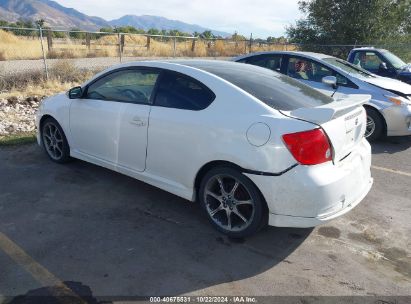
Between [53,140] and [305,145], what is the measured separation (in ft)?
12.0

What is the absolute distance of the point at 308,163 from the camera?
3203 millimetres

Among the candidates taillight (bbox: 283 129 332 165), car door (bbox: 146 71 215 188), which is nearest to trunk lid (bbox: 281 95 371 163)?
taillight (bbox: 283 129 332 165)

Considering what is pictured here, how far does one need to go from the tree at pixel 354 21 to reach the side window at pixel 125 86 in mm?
15958

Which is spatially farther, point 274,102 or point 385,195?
point 385,195

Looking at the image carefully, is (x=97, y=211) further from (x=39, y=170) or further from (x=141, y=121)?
(x=39, y=170)

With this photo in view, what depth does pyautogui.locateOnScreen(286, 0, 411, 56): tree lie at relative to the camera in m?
19.2

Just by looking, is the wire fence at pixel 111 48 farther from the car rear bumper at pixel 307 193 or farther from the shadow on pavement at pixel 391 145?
the car rear bumper at pixel 307 193

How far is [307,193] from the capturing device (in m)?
3.18

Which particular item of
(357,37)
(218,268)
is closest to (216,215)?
(218,268)

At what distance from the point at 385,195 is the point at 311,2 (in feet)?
59.5

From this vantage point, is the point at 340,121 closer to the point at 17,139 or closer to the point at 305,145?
the point at 305,145

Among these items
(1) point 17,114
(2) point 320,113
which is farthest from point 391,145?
(1) point 17,114

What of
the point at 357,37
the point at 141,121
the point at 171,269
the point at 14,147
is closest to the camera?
the point at 171,269

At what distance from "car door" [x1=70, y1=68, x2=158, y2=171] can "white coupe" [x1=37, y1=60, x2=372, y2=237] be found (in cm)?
1
